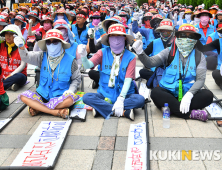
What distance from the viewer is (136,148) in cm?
346

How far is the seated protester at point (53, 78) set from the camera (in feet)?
14.8

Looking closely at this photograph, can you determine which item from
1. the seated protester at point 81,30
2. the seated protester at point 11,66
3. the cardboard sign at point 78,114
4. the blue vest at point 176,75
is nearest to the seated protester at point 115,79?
the cardboard sign at point 78,114

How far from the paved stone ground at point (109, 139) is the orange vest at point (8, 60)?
1568 millimetres

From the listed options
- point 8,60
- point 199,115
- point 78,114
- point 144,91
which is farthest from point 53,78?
point 199,115

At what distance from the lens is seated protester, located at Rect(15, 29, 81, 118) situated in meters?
4.52

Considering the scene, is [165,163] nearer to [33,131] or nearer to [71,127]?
[71,127]

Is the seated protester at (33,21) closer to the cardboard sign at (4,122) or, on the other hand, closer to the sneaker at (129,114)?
the cardboard sign at (4,122)

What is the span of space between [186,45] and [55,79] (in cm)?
227

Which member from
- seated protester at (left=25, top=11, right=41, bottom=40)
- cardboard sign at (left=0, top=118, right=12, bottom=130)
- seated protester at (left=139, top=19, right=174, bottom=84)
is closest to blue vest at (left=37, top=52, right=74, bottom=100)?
cardboard sign at (left=0, top=118, right=12, bottom=130)

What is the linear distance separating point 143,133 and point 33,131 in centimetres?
163

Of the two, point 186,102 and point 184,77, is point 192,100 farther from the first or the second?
point 184,77

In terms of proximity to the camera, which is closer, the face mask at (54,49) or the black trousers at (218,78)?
the face mask at (54,49)

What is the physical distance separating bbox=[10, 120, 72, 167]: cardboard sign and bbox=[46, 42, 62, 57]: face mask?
1172 millimetres

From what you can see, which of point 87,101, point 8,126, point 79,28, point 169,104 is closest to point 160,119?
point 169,104
